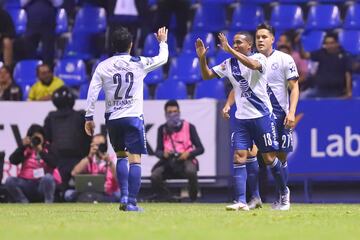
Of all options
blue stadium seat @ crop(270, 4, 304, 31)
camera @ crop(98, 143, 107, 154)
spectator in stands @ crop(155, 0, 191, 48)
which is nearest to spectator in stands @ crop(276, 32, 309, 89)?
blue stadium seat @ crop(270, 4, 304, 31)

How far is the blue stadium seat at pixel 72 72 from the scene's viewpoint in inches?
782

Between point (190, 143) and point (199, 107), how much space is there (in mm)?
630

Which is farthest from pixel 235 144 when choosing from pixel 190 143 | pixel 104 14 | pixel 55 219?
pixel 104 14

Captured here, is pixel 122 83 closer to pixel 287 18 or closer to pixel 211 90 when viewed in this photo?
pixel 211 90

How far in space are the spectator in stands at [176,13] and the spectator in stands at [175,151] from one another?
3.73 meters

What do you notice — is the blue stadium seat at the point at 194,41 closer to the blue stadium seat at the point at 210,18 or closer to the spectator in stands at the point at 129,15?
the blue stadium seat at the point at 210,18

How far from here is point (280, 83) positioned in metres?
12.9

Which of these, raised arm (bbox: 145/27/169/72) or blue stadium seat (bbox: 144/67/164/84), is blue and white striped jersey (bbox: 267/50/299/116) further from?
blue stadium seat (bbox: 144/67/164/84)

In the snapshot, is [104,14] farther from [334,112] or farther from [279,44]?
[334,112]

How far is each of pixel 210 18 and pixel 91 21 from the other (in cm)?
234

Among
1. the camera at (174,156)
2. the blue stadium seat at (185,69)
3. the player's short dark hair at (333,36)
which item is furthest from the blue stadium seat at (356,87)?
the camera at (174,156)

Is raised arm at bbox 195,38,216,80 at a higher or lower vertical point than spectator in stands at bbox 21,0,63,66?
lower

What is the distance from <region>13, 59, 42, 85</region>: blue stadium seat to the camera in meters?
20.0

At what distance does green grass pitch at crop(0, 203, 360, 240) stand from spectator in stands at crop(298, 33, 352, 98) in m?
5.99
